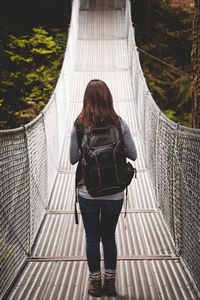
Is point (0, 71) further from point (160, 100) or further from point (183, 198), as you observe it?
point (183, 198)

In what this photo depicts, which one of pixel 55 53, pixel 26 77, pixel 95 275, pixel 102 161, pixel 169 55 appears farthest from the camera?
pixel 169 55

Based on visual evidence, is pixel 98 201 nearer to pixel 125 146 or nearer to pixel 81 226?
pixel 125 146

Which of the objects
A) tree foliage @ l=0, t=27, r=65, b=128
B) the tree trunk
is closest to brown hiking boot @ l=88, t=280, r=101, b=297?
the tree trunk

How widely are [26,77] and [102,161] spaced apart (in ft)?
19.2

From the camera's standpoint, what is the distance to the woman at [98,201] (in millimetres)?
1619

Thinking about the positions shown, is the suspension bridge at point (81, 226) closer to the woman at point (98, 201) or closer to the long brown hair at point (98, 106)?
the woman at point (98, 201)

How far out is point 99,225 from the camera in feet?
5.72

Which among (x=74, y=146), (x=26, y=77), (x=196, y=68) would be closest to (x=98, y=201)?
(x=74, y=146)

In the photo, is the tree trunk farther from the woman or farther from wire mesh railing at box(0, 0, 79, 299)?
wire mesh railing at box(0, 0, 79, 299)

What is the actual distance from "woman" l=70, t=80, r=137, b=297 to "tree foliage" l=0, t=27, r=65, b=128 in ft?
14.4

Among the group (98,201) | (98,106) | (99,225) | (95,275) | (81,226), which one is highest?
(98,106)

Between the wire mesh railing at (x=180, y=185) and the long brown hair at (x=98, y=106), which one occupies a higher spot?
the long brown hair at (x=98, y=106)

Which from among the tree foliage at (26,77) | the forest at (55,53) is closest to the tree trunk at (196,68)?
the forest at (55,53)

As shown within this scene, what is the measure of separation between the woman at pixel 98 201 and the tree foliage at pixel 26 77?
4384 millimetres
